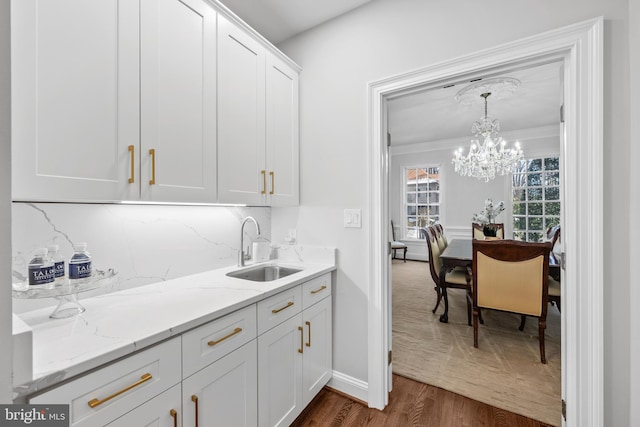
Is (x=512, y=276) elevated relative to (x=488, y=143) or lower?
lower

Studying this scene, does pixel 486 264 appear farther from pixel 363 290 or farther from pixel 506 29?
pixel 506 29

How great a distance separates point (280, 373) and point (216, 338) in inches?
19.9

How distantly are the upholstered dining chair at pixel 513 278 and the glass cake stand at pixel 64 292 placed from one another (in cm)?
261

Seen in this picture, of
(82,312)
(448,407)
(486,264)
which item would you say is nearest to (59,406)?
(82,312)

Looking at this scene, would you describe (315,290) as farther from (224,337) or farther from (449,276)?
(449,276)

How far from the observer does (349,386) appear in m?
1.90

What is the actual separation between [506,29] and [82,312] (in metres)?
Result: 2.34

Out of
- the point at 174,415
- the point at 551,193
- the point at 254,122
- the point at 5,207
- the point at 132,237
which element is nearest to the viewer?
the point at 5,207

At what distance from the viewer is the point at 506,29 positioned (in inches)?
56.8

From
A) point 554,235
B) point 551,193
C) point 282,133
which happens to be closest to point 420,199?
point 551,193

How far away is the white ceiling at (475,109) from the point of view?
3.14m

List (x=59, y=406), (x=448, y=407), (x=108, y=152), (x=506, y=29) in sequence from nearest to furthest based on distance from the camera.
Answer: (x=59, y=406) → (x=108, y=152) → (x=506, y=29) → (x=448, y=407)

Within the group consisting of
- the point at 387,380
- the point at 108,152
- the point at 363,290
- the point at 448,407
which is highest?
the point at 108,152

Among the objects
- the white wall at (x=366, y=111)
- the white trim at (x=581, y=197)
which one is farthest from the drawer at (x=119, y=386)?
the white trim at (x=581, y=197)
